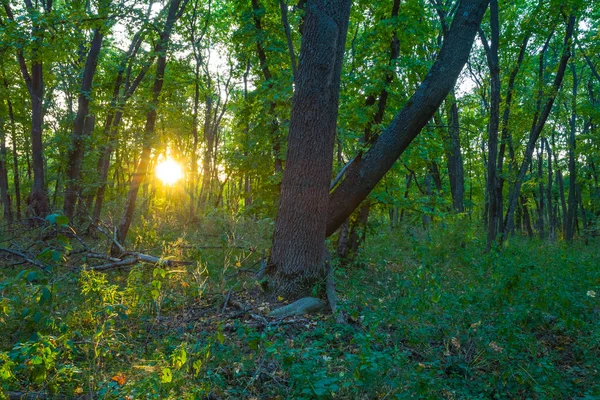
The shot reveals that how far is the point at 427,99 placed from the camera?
18.3ft

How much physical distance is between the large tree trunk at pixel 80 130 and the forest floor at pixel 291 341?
489 cm

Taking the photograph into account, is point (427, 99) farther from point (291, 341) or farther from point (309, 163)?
point (291, 341)

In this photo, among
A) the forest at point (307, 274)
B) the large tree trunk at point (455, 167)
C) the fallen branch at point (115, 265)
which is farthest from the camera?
the large tree trunk at point (455, 167)

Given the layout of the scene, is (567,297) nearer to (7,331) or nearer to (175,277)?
(175,277)

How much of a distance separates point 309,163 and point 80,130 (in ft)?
25.6

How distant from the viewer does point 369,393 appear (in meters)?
2.86

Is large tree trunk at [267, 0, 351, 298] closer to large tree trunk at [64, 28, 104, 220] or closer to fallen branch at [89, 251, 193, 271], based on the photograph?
fallen branch at [89, 251, 193, 271]

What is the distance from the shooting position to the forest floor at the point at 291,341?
2750 millimetres

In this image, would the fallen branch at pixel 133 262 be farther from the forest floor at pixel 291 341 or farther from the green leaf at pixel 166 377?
the green leaf at pixel 166 377

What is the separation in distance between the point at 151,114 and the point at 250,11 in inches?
138

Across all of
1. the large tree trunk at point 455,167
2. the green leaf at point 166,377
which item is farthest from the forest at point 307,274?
the large tree trunk at point 455,167

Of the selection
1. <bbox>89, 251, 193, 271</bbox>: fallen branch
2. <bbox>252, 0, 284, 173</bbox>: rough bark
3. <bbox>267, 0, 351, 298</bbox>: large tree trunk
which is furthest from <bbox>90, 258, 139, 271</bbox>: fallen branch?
<bbox>252, 0, 284, 173</bbox>: rough bark

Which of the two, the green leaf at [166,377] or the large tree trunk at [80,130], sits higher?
the large tree trunk at [80,130]

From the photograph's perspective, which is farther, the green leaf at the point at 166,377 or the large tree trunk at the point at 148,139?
the large tree trunk at the point at 148,139
